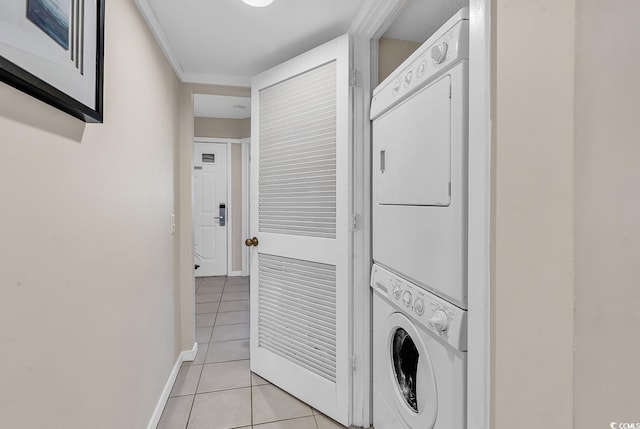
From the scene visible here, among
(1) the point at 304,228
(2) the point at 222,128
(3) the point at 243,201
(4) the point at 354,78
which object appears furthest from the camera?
(3) the point at 243,201

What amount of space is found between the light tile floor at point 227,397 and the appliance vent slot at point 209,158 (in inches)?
106

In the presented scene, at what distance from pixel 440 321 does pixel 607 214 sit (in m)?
0.53

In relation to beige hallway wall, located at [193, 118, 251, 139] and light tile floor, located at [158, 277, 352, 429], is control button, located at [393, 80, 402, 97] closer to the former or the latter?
light tile floor, located at [158, 277, 352, 429]

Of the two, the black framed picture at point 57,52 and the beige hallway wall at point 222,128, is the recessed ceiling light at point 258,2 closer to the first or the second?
the black framed picture at point 57,52

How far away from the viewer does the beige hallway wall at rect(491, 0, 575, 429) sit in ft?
2.29

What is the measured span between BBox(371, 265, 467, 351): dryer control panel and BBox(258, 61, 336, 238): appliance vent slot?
1.56 ft

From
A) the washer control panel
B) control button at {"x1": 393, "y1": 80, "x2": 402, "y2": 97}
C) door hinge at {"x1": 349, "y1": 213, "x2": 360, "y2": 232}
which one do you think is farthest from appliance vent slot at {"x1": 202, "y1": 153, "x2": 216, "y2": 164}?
control button at {"x1": 393, "y1": 80, "x2": 402, "y2": 97}

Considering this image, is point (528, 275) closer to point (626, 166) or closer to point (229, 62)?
point (626, 166)

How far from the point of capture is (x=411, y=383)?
1.32 m

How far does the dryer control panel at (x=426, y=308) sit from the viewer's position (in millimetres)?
934

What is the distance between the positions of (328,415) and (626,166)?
179cm

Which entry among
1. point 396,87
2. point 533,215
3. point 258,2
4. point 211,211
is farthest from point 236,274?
point 533,215

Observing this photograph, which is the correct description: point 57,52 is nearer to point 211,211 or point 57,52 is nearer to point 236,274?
point 211,211

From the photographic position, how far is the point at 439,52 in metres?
1.01
